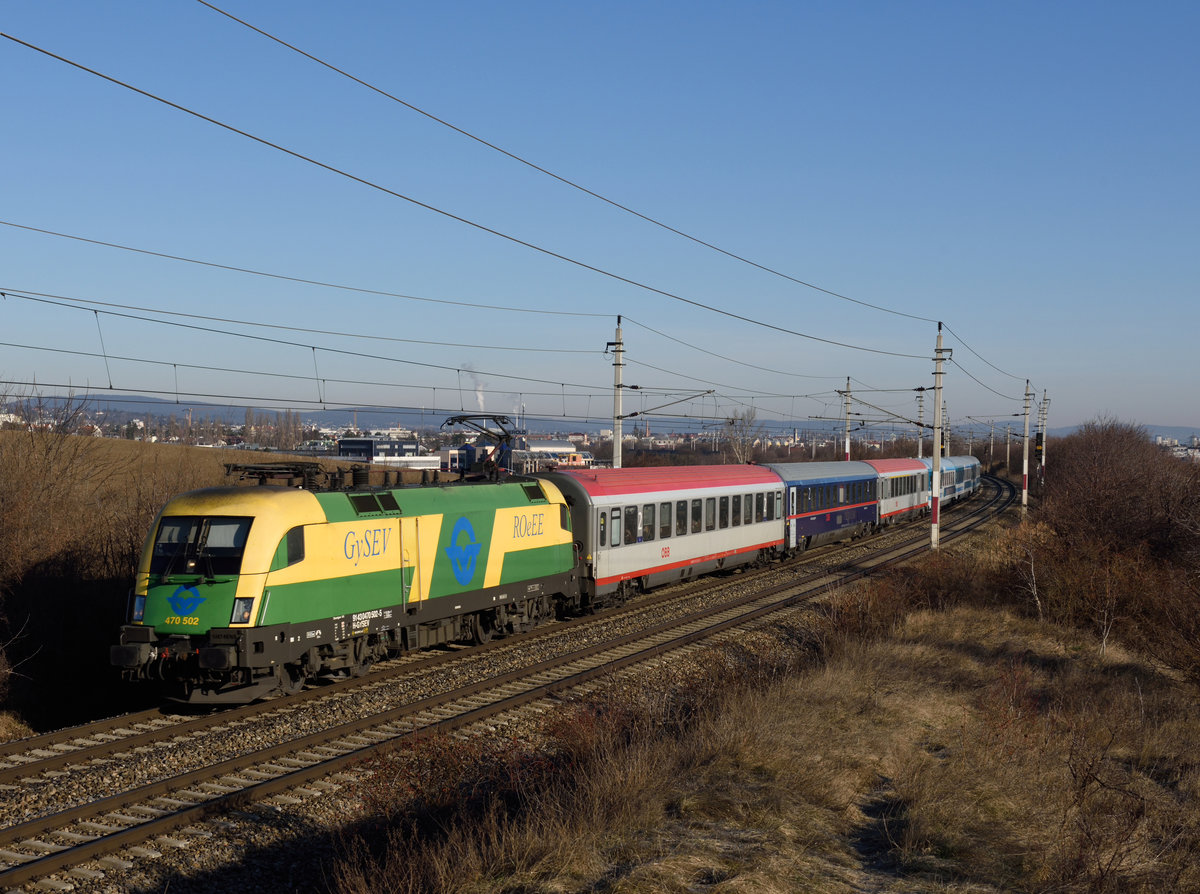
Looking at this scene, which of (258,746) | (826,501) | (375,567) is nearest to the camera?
(258,746)

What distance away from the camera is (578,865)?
7969mm

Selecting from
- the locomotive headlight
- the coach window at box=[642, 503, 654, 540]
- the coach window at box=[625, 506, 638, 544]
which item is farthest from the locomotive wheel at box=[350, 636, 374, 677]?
the coach window at box=[642, 503, 654, 540]

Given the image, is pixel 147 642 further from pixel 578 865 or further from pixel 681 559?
pixel 681 559

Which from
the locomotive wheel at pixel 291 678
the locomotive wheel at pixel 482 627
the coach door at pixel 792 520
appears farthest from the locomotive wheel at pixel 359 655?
the coach door at pixel 792 520

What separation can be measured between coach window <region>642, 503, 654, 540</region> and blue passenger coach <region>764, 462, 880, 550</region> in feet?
30.4

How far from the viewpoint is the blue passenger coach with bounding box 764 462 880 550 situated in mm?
32875

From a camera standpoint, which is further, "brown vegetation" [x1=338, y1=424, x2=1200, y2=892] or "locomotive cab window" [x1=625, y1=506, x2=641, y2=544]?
"locomotive cab window" [x1=625, y1=506, x2=641, y2=544]

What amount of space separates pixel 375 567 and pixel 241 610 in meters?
2.57

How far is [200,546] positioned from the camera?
13.3 metres

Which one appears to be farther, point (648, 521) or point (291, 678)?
point (648, 521)

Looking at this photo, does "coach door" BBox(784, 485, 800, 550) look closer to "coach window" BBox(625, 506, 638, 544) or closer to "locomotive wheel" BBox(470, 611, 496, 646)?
"coach window" BBox(625, 506, 638, 544)

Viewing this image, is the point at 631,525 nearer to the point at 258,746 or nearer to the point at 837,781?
the point at 258,746

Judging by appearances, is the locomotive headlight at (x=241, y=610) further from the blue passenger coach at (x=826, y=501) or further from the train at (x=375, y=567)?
the blue passenger coach at (x=826, y=501)

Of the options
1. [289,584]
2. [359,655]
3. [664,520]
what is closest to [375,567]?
[359,655]
